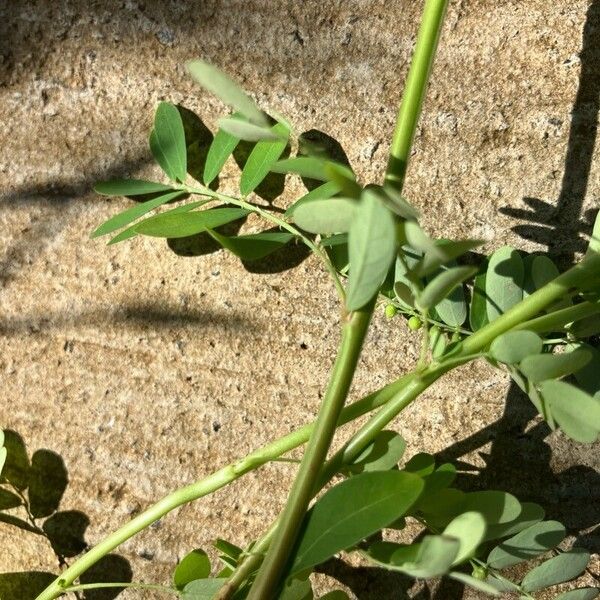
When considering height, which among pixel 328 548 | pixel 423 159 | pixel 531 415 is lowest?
pixel 328 548

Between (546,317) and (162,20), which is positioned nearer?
(546,317)

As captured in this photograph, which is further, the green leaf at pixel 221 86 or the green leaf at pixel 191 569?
the green leaf at pixel 191 569

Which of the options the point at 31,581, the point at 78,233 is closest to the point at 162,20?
the point at 78,233

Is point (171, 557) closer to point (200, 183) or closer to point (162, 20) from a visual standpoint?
point (200, 183)

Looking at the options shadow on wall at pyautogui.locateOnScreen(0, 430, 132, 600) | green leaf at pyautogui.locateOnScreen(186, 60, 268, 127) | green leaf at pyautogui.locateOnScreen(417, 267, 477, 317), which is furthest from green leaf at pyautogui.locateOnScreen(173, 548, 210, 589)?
green leaf at pyautogui.locateOnScreen(186, 60, 268, 127)

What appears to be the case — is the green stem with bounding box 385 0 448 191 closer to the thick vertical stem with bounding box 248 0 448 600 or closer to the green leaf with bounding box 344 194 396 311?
the thick vertical stem with bounding box 248 0 448 600

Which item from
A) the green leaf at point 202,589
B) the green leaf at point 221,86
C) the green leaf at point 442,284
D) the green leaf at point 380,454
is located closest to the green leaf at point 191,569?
the green leaf at point 202,589

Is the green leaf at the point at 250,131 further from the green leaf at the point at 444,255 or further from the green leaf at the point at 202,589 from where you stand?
the green leaf at the point at 202,589
